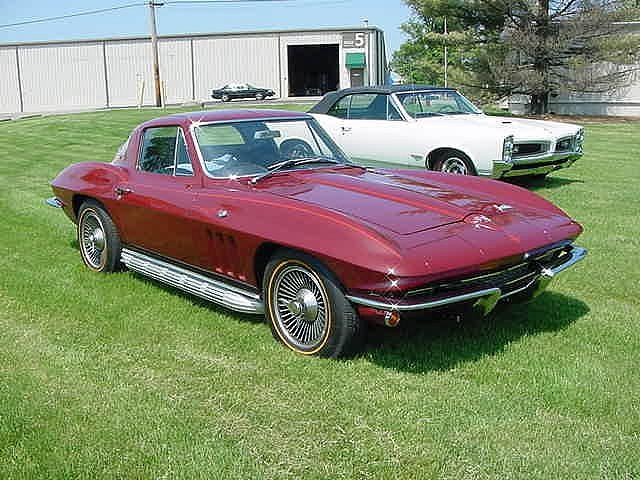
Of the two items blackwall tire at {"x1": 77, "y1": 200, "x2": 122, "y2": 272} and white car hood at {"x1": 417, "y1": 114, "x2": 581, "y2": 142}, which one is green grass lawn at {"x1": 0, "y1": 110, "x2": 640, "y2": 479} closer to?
blackwall tire at {"x1": 77, "y1": 200, "x2": 122, "y2": 272}

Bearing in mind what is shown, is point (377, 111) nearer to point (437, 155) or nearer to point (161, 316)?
point (437, 155)

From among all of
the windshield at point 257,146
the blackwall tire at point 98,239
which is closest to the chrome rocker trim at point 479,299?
the windshield at point 257,146

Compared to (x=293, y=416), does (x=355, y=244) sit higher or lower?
higher

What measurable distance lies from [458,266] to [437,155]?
249 inches

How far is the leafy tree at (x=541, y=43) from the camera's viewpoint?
24000 millimetres

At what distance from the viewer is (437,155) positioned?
10102mm

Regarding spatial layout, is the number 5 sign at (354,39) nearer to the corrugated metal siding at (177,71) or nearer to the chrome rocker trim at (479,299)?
the corrugated metal siding at (177,71)

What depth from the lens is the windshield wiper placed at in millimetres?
5203

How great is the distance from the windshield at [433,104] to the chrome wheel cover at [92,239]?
5452 mm

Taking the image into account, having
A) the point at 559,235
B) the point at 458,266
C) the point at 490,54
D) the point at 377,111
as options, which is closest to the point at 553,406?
the point at 458,266

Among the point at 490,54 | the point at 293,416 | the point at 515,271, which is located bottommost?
the point at 293,416

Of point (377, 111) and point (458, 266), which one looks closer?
point (458, 266)

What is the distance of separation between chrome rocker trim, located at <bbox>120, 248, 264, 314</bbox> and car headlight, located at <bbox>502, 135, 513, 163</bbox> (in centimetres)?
538

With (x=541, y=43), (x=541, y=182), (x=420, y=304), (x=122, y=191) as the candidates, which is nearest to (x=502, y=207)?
(x=420, y=304)
